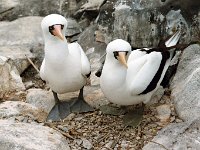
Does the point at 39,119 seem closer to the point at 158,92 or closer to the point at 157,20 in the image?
the point at 158,92

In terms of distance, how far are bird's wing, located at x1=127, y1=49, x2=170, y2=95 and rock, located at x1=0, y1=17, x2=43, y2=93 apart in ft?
5.43

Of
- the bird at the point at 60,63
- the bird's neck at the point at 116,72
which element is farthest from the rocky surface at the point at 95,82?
the bird's neck at the point at 116,72

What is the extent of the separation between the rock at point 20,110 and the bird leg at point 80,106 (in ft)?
1.06

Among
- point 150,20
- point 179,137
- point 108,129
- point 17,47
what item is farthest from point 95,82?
point 179,137

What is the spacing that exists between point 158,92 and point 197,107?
800mm

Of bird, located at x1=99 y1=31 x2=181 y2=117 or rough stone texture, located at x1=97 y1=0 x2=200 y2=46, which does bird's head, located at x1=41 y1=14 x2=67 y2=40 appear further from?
rough stone texture, located at x1=97 y1=0 x2=200 y2=46

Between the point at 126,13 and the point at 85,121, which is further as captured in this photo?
the point at 126,13

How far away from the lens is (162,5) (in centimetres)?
589

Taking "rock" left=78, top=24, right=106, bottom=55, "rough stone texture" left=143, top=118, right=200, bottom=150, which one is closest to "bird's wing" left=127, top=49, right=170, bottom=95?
"rough stone texture" left=143, top=118, right=200, bottom=150

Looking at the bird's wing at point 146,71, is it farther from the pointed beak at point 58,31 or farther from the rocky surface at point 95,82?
the pointed beak at point 58,31

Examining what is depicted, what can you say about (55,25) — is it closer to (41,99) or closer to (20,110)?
(20,110)

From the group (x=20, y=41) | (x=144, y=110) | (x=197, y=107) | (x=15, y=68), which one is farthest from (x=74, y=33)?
(x=197, y=107)

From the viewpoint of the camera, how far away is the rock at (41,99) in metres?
5.52

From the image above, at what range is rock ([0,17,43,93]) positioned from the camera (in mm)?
6027
